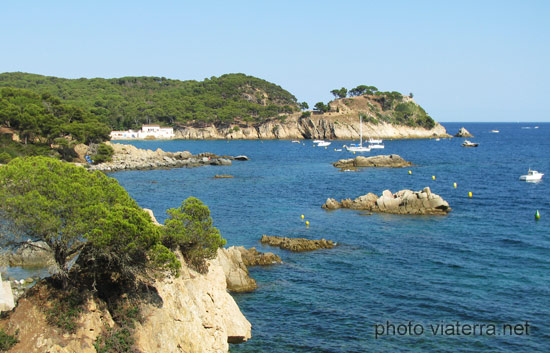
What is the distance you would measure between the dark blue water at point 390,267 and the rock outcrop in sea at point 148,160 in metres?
21.6

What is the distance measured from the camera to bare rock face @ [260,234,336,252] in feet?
133

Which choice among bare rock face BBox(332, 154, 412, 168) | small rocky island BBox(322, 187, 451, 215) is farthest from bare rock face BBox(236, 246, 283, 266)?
bare rock face BBox(332, 154, 412, 168)

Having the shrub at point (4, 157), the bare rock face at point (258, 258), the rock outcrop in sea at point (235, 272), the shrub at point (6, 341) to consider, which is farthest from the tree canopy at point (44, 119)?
the shrub at point (6, 341)

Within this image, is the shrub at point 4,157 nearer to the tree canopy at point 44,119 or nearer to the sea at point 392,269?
the tree canopy at point 44,119

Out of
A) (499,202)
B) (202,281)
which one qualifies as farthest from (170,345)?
(499,202)

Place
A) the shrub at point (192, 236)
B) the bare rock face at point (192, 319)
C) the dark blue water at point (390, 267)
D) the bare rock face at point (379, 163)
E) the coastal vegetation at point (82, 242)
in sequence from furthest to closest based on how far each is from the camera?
the bare rock face at point (379, 163), the dark blue water at point (390, 267), the shrub at point (192, 236), the bare rock face at point (192, 319), the coastal vegetation at point (82, 242)

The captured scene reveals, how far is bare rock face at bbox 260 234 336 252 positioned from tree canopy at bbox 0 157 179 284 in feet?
72.1

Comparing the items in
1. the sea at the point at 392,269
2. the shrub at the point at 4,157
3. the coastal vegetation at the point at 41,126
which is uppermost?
the coastal vegetation at the point at 41,126

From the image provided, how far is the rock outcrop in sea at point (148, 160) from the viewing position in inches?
3817

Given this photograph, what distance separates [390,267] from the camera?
1405 inches

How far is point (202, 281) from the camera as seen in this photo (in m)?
22.2

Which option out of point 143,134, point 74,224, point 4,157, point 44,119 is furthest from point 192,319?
point 143,134

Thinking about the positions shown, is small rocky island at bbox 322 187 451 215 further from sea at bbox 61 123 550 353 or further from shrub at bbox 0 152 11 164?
shrub at bbox 0 152 11 164

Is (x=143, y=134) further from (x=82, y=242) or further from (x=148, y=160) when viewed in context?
(x=82, y=242)
